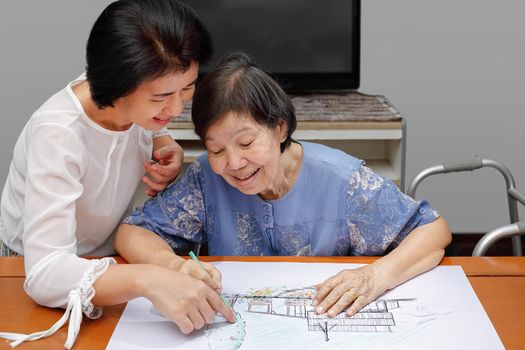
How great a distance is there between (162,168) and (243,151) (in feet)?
0.79

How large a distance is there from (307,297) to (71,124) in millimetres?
553

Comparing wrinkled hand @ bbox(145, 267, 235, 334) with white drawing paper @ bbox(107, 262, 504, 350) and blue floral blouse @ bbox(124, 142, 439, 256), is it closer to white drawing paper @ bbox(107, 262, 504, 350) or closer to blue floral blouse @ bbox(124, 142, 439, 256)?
white drawing paper @ bbox(107, 262, 504, 350)

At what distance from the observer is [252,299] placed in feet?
4.25

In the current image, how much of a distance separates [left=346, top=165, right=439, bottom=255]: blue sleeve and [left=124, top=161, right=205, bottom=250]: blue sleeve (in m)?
0.34

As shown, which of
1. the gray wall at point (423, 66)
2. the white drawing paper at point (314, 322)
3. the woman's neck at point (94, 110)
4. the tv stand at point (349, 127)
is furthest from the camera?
the gray wall at point (423, 66)

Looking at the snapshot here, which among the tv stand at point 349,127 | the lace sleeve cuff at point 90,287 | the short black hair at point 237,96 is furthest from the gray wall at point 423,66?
the lace sleeve cuff at point 90,287

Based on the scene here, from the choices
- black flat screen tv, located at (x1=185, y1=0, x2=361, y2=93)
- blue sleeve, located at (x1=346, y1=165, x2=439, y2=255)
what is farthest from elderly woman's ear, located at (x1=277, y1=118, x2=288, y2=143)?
black flat screen tv, located at (x1=185, y1=0, x2=361, y2=93)

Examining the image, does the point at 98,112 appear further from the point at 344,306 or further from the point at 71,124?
the point at 344,306

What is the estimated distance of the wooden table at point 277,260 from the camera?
Result: 3.85 ft

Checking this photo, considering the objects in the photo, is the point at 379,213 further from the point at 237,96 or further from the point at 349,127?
the point at 349,127

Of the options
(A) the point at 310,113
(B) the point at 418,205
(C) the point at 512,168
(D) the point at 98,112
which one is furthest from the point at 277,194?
(C) the point at 512,168

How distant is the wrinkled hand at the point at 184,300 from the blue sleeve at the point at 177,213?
31 cm

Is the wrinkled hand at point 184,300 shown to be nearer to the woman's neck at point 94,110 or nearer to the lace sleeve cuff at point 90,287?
the lace sleeve cuff at point 90,287

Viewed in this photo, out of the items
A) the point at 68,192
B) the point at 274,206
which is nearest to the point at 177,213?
the point at 274,206
